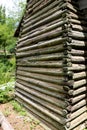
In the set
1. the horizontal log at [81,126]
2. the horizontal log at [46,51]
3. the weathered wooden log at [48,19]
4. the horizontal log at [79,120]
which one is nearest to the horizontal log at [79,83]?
the horizontal log at [79,120]

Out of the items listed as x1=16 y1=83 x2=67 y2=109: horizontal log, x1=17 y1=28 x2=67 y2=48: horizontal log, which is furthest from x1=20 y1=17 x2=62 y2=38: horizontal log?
x1=16 y1=83 x2=67 y2=109: horizontal log

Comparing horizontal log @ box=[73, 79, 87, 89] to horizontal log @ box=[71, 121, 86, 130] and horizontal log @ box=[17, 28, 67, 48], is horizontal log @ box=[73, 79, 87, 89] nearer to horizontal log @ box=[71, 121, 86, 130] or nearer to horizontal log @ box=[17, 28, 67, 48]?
horizontal log @ box=[71, 121, 86, 130]

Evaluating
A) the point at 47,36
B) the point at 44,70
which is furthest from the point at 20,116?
the point at 47,36

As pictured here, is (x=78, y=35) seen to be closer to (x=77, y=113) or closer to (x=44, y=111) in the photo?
(x=77, y=113)

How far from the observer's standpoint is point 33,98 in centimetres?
763

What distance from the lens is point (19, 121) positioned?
7.25 meters

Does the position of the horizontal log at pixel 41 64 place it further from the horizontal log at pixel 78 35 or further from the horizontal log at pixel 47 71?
the horizontal log at pixel 78 35

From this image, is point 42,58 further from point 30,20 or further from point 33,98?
point 30,20

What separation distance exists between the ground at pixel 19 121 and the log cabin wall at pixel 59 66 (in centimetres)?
31

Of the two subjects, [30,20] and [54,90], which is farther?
[30,20]

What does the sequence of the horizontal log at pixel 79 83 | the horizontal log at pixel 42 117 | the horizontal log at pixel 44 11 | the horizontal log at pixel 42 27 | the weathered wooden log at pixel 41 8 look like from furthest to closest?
1. the weathered wooden log at pixel 41 8
2. the horizontal log at pixel 44 11
3. the horizontal log at pixel 42 27
4. the horizontal log at pixel 42 117
5. the horizontal log at pixel 79 83

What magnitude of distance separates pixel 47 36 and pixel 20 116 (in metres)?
3.63

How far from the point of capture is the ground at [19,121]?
6.73 meters

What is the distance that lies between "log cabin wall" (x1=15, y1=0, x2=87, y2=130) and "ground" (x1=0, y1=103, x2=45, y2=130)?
310 millimetres
